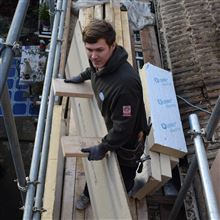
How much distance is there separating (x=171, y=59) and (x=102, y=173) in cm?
241

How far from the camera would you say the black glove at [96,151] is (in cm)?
323

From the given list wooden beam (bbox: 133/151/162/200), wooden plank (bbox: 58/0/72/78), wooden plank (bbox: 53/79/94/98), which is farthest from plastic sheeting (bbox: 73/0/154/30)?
wooden beam (bbox: 133/151/162/200)

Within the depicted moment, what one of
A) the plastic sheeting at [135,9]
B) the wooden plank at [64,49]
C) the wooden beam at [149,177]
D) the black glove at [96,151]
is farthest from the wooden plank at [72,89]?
the plastic sheeting at [135,9]

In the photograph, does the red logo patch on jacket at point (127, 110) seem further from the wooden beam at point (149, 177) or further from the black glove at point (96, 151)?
the wooden beam at point (149, 177)

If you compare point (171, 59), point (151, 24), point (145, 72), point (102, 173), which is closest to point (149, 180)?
point (102, 173)

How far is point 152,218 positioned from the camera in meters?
4.25

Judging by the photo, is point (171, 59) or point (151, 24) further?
point (151, 24)

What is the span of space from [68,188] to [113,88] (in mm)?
1432

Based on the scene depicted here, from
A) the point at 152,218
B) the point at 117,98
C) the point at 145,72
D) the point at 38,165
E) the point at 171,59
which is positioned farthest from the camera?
the point at 171,59

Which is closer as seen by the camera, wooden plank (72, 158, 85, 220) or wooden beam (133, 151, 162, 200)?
wooden beam (133, 151, 162, 200)

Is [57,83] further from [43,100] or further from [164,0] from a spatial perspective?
[164,0]

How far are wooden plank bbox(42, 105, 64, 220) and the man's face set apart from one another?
1.35m

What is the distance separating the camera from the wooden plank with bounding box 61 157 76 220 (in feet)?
12.7

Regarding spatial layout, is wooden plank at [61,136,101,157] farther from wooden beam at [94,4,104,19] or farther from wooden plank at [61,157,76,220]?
wooden beam at [94,4,104,19]
